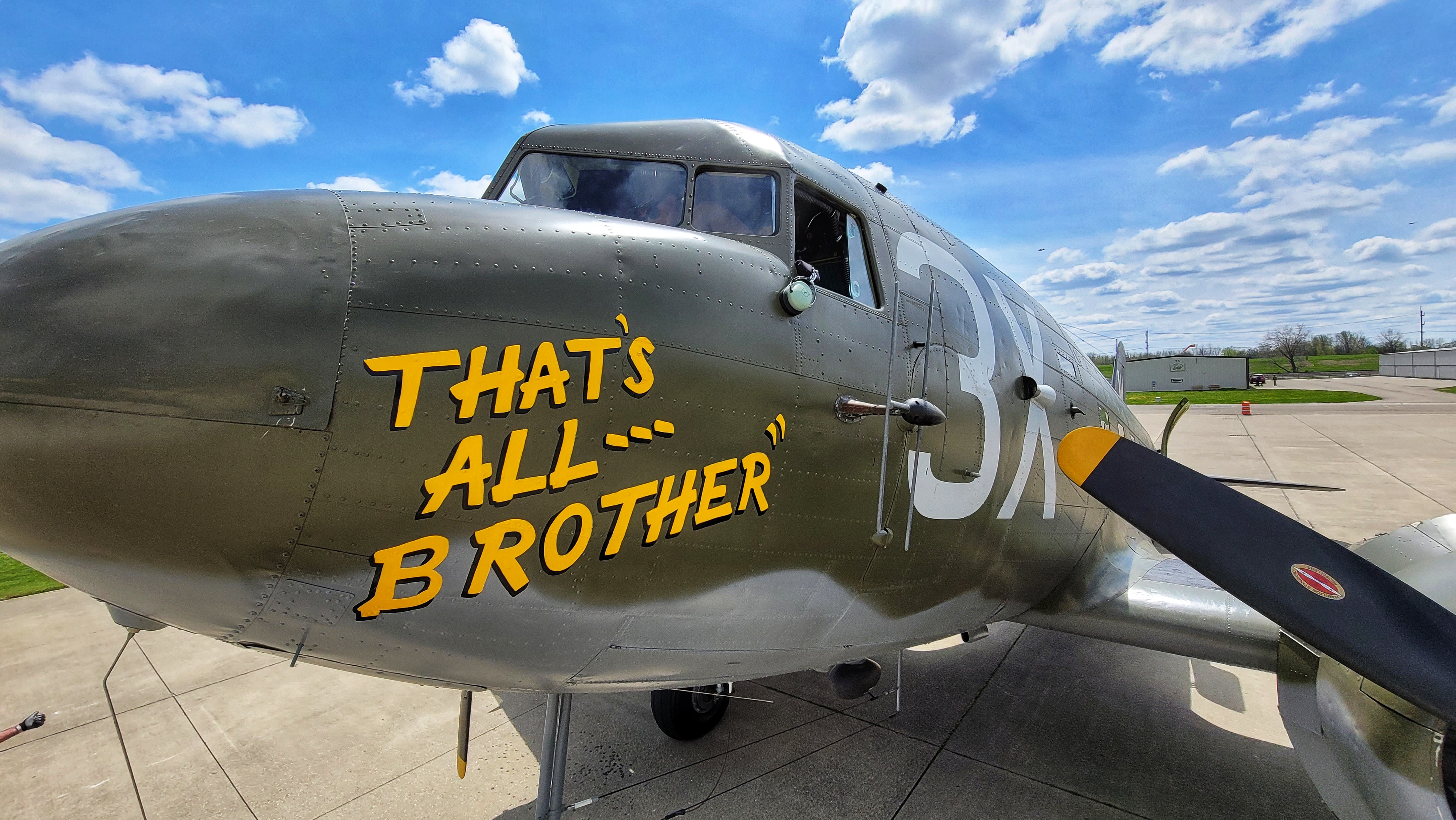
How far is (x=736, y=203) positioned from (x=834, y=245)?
0.72 meters

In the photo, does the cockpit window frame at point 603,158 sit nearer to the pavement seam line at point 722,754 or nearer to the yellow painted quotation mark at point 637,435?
the yellow painted quotation mark at point 637,435

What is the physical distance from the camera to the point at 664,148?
147 inches

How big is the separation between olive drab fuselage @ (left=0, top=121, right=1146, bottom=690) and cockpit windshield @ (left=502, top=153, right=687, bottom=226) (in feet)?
0.41

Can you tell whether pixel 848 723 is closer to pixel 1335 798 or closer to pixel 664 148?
pixel 1335 798

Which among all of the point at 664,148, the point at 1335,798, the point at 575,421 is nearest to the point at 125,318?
the point at 575,421

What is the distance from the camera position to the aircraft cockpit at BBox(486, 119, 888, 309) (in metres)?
3.54

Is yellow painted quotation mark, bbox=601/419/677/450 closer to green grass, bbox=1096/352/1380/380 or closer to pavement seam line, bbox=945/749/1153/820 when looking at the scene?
pavement seam line, bbox=945/749/1153/820

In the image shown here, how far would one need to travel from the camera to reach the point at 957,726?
6.39m

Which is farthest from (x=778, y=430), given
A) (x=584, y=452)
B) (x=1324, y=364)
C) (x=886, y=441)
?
(x=1324, y=364)

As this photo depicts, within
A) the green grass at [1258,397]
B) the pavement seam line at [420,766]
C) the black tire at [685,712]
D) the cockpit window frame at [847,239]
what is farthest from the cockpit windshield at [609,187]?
the green grass at [1258,397]

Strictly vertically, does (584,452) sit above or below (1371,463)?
above

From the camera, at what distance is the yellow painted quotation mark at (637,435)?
2488 mm

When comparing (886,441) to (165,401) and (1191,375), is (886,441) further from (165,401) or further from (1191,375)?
(1191,375)

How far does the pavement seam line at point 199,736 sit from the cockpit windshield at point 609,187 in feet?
16.7
